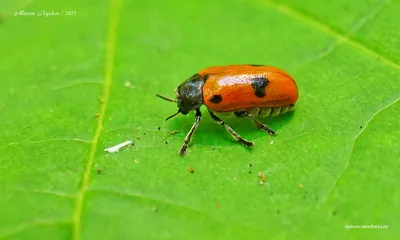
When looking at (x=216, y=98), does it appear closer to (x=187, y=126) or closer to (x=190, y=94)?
(x=190, y=94)

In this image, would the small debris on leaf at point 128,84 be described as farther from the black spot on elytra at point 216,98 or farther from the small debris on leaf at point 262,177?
the small debris on leaf at point 262,177

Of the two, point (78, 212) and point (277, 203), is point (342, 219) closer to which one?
point (277, 203)

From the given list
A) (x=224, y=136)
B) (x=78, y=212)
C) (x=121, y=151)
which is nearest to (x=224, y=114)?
(x=224, y=136)

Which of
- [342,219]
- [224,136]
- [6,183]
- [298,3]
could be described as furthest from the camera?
[298,3]

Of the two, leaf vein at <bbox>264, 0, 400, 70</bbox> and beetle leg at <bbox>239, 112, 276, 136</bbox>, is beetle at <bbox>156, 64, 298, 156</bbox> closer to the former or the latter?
beetle leg at <bbox>239, 112, 276, 136</bbox>

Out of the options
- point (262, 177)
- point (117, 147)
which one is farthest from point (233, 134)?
point (117, 147)

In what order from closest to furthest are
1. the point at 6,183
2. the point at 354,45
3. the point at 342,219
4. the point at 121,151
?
the point at 342,219, the point at 6,183, the point at 121,151, the point at 354,45

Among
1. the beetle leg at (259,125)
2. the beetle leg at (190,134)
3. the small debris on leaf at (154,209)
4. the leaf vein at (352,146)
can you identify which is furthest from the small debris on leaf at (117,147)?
the leaf vein at (352,146)
